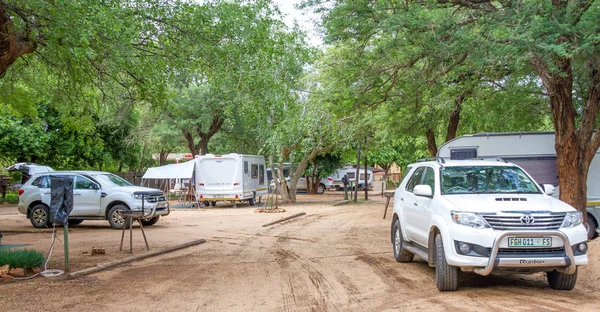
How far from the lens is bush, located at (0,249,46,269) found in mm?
8375

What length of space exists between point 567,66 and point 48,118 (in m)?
26.0

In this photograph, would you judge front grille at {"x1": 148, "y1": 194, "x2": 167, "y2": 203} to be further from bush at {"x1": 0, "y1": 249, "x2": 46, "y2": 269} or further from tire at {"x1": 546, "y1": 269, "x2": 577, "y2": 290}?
tire at {"x1": 546, "y1": 269, "x2": 577, "y2": 290}

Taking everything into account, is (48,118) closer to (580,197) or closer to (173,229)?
(173,229)

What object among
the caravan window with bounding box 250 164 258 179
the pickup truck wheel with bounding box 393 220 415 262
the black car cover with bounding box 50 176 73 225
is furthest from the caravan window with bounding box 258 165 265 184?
the black car cover with bounding box 50 176 73 225

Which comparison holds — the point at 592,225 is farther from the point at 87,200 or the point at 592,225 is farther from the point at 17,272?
the point at 87,200

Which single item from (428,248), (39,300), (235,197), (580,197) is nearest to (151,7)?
(39,300)

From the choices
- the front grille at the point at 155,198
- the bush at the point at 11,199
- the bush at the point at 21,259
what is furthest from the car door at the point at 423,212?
the bush at the point at 11,199

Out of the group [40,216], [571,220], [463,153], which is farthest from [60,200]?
[463,153]

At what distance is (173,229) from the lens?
15.8 metres

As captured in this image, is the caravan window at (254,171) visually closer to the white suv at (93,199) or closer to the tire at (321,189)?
the white suv at (93,199)

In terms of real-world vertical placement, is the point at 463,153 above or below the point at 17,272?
above

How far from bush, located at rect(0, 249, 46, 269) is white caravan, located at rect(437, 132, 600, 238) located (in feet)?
35.0

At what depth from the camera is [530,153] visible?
556 inches

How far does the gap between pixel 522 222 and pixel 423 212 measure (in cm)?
173
